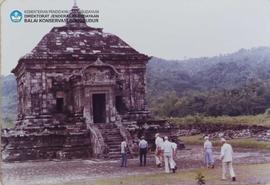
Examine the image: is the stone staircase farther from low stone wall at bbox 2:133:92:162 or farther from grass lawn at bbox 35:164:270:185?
grass lawn at bbox 35:164:270:185

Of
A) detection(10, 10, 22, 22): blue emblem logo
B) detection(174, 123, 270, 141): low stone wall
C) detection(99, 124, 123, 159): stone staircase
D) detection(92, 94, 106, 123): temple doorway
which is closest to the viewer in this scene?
detection(10, 10, 22, 22): blue emblem logo

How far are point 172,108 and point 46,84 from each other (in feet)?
47.8

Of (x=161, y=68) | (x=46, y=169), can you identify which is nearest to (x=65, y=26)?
(x=46, y=169)

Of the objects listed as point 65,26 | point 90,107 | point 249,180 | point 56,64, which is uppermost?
point 65,26

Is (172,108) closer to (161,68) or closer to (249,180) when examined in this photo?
(161,68)

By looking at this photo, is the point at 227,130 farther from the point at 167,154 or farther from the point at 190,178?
the point at 190,178

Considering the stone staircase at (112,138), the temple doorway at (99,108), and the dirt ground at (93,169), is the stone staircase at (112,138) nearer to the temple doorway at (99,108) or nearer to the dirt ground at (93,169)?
the dirt ground at (93,169)

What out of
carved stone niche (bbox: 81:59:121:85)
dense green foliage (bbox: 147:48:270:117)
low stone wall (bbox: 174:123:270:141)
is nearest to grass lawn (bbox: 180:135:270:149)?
low stone wall (bbox: 174:123:270:141)

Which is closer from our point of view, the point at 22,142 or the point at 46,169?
the point at 46,169

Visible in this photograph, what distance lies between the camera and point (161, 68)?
4622 cm

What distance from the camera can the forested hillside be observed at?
79.5 feet

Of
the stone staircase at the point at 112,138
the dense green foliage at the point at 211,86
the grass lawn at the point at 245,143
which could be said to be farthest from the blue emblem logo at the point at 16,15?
the dense green foliage at the point at 211,86

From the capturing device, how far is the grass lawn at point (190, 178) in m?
10.3

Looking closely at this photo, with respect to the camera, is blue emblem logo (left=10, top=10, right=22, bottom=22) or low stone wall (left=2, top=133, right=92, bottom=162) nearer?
blue emblem logo (left=10, top=10, right=22, bottom=22)
